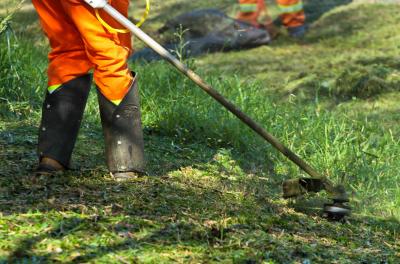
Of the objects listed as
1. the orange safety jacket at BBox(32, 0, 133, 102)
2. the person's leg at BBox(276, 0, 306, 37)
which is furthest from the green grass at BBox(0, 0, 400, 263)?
the person's leg at BBox(276, 0, 306, 37)

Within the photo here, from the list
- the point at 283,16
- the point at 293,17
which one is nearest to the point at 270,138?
the point at 293,17

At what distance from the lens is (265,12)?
11117 millimetres

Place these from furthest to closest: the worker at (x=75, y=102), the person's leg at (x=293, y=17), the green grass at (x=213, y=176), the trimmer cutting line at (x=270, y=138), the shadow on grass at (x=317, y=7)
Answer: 1. the shadow on grass at (x=317, y=7)
2. the person's leg at (x=293, y=17)
3. the worker at (x=75, y=102)
4. the trimmer cutting line at (x=270, y=138)
5. the green grass at (x=213, y=176)

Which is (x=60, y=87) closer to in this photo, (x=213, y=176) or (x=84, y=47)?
(x=84, y=47)

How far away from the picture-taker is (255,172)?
5191 mm

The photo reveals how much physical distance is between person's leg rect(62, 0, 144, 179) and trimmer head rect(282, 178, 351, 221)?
732 mm

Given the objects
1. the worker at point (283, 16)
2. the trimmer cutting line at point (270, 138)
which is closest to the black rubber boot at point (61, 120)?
the trimmer cutting line at point (270, 138)

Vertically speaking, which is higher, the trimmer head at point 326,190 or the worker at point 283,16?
the worker at point 283,16

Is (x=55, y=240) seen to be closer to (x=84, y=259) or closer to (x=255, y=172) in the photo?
(x=84, y=259)

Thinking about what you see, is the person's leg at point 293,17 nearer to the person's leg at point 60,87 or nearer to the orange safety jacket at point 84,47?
the orange safety jacket at point 84,47

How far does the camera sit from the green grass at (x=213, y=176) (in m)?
3.51

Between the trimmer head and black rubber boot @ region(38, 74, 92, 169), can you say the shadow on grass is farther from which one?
black rubber boot @ region(38, 74, 92, 169)

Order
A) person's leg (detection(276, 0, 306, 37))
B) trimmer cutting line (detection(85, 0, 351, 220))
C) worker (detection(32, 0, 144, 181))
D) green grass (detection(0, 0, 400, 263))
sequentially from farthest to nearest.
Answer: person's leg (detection(276, 0, 306, 37)), worker (detection(32, 0, 144, 181)), trimmer cutting line (detection(85, 0, 351, 220)), green grass (detection(0, 0, 400, 263))

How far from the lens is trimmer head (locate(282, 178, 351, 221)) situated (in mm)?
4316
